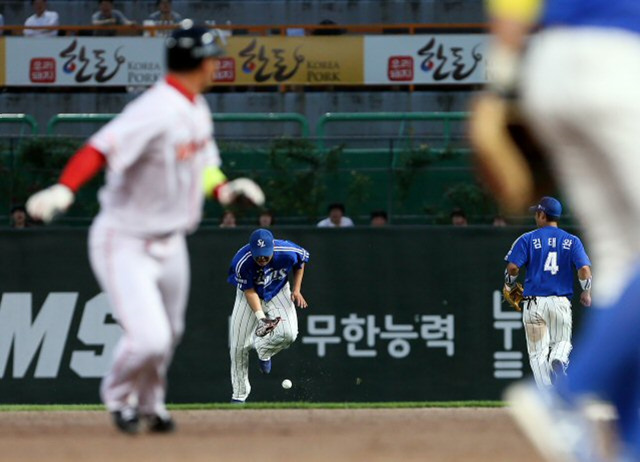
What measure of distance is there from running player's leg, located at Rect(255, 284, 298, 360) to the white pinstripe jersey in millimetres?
7610

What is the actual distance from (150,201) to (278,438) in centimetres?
235

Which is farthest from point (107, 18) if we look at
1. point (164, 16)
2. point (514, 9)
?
point (514, 9)

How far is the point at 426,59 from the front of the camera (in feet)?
68.1

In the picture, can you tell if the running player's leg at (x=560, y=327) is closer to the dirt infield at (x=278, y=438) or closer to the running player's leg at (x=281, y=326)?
the dirt infield at (x=278, y=438)

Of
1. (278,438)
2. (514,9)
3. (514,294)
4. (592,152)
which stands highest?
(514,9)

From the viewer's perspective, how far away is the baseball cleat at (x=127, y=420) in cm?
782

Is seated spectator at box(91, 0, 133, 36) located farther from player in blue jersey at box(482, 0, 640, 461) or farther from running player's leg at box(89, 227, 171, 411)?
player in blue jersey at box(482, 0, 640, 461)

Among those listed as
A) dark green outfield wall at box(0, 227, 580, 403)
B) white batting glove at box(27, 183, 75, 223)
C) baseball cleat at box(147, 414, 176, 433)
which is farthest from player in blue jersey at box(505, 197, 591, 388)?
white batting glove at box(27, 183, 75, 223)

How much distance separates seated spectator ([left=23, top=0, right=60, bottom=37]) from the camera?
21547 mm

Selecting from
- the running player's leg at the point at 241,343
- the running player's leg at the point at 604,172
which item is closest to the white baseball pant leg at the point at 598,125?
the running player's leg at the point at 604,172

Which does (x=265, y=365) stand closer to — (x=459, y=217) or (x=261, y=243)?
(x=261, y=243)

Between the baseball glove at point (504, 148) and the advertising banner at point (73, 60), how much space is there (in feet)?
53.7

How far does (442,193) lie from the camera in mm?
17109

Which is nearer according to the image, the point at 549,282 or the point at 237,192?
the point at 237,192
